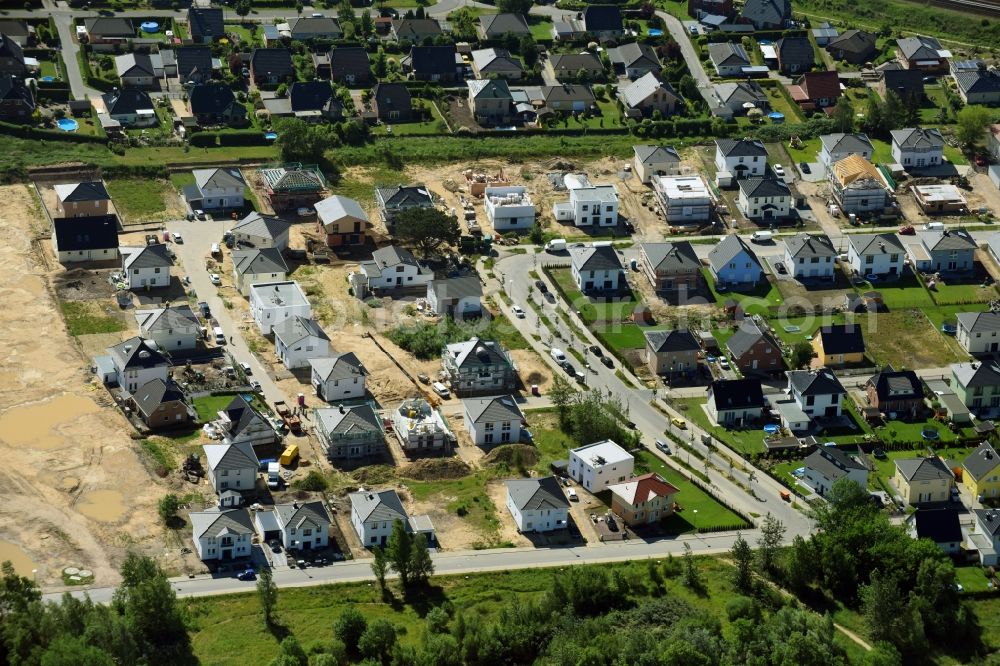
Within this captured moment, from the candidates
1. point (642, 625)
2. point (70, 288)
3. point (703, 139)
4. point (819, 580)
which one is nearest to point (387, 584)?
point (642, 625)

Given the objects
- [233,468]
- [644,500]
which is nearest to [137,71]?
[233,468]

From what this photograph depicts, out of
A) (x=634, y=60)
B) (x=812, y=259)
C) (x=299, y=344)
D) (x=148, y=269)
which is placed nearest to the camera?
(x=299, y=344)

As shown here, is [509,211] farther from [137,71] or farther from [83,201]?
[137,71]

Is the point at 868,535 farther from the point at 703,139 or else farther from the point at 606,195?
the point at 703,139

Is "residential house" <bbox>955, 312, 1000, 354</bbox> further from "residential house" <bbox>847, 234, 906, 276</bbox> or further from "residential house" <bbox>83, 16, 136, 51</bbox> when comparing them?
"residential house" <bbox>83, 16, 136, 51</bbox>

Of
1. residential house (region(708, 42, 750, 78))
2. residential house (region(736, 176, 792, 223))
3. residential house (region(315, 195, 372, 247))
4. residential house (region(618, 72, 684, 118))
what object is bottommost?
residential house (region(736, 176, 792, 223))

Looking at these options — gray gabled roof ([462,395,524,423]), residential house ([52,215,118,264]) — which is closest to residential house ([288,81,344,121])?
residential house ([52,215,118,264])

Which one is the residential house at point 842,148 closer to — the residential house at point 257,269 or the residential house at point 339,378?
the residential house at point 257,269
